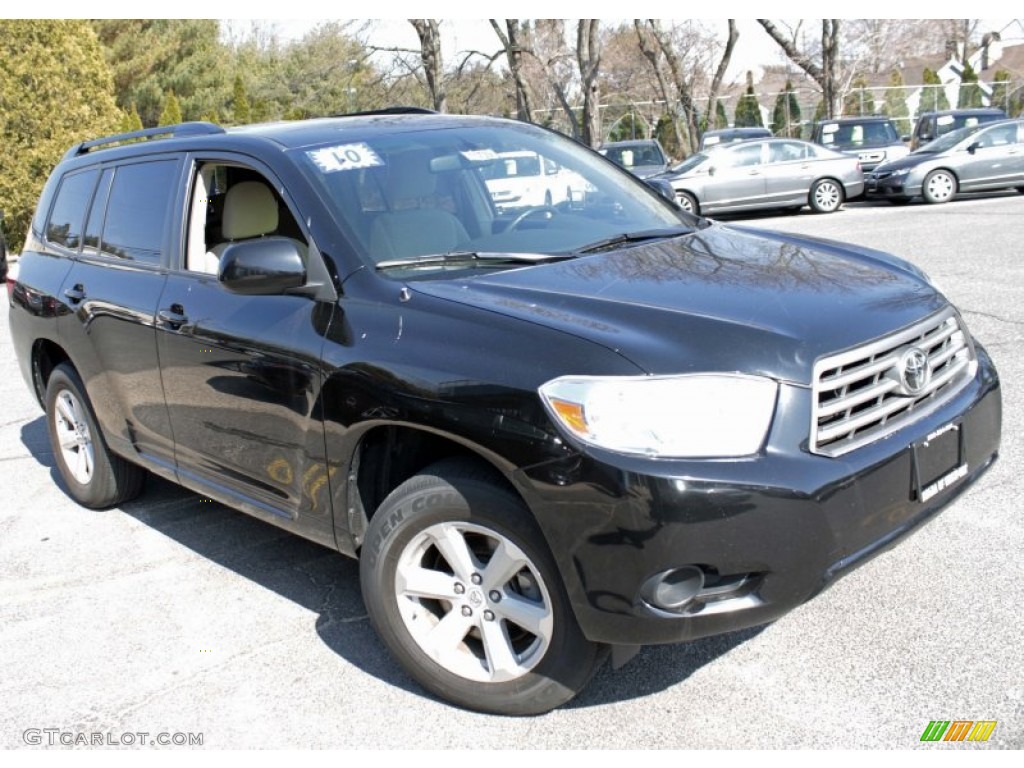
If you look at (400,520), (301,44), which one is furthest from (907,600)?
(301,44)

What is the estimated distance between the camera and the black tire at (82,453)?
5293 mm

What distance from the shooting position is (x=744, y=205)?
20031mm

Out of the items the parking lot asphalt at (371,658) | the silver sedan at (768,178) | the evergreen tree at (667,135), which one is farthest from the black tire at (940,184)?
the evergreen tree at (667,135)

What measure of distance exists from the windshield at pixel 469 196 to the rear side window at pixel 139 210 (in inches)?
35.0

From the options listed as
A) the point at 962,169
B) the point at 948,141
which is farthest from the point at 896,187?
the point at 948,141

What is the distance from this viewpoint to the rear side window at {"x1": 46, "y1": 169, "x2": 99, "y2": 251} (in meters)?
5.27

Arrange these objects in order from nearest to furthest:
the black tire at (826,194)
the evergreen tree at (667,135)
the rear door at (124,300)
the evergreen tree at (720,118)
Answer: the rear door at (124,300) < the black tire at (826,194) < the evergreen tree at (667,135) < the evergreen tree at (720,118)

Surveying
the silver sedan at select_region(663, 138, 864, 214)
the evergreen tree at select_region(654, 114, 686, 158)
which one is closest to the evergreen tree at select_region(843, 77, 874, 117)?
the evergreen tree at select_region(654, 114, 686, 158)

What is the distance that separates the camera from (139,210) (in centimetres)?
474

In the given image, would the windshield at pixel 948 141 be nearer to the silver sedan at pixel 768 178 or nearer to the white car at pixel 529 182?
the silver sedan at pixel 768 178

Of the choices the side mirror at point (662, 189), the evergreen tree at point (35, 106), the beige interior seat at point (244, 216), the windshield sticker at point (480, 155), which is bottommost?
the side mirror at point (662, 189)

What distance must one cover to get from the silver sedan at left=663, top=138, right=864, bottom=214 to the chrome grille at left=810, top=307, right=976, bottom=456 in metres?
16.8

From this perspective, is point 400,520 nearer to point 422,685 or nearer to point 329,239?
point 422,685

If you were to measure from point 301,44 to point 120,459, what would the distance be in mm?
53246
